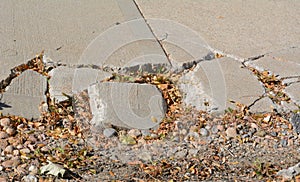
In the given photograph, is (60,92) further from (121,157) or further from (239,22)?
(239,22)

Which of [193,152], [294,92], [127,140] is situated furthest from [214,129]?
[294,92]

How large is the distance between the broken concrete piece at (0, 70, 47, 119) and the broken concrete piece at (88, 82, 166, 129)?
10.9 inches

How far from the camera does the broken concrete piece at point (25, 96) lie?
8.16 feet

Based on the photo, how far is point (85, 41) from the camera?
3.04 metres

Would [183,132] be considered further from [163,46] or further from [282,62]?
[282,62]

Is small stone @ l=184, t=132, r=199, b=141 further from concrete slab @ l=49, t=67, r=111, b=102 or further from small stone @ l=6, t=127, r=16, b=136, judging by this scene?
small stone @ l=6, t=127, r=16, b=136

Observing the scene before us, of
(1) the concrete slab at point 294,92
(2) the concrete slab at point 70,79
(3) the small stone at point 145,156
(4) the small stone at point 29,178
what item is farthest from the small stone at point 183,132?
(4) the small stone at point 29,178

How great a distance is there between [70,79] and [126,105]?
0.38 meters

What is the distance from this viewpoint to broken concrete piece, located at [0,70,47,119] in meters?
2.49

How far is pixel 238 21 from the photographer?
11.2 ft

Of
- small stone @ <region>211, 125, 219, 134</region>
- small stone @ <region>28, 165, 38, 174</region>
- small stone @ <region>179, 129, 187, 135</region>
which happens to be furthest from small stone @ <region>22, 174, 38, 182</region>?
small stone @ <region>211, 125, 219, 134</region>

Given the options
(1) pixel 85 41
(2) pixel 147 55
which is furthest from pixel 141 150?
(1) pixel 85 41

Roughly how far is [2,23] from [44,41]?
37cm

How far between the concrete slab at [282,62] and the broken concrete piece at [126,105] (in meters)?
0.73
